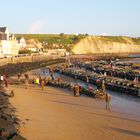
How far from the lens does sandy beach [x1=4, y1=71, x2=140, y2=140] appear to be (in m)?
19.1

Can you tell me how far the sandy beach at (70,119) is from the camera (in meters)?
19.1

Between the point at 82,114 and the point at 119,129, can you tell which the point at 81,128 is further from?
the point at 82,114

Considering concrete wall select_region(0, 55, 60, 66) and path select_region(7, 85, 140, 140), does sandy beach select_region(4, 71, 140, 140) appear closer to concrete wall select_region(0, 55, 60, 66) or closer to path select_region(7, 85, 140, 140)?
path select_region(7, 85, 140, 140)

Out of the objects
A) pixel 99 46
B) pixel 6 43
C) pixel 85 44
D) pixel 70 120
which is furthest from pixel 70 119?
pixel 99 46

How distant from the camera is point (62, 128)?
20.4 meters

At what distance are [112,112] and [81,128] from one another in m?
5.56

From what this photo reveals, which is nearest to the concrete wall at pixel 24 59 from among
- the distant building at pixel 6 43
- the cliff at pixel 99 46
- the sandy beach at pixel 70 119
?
the distant building at pixel 6 43

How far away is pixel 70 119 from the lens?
74.9 ft

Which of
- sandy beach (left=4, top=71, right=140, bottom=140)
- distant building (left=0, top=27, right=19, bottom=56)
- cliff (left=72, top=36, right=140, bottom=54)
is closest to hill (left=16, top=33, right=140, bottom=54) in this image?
cliff (left=72, top=36, right=140, bottom=54)

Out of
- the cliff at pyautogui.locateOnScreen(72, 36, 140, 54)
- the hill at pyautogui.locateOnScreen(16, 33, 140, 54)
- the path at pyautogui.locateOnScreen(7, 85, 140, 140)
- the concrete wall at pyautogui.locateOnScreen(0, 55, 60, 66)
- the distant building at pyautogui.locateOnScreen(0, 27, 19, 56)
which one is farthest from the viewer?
the cliff at pyautogui.locateOnScreen(72, 36, 140, 54)

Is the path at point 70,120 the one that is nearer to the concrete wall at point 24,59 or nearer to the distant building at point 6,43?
the concrete wall at point 24,59

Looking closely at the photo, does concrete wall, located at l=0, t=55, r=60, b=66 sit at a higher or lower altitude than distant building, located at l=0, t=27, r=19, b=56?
lower

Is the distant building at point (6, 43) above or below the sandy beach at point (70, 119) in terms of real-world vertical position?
above

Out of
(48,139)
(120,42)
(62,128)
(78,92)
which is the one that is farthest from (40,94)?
(120,42)
